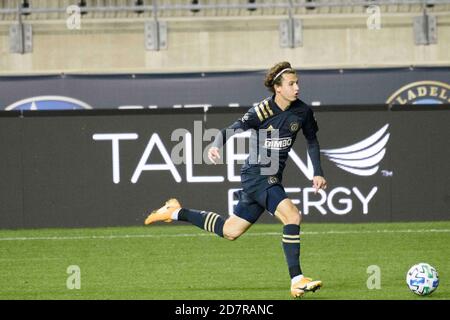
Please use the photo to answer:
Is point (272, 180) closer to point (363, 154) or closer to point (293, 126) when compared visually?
point (293, 126)

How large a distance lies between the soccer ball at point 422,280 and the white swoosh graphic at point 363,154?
21.8 ft

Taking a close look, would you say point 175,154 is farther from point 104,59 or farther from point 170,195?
point 104,59

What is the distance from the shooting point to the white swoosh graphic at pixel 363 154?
1692cm

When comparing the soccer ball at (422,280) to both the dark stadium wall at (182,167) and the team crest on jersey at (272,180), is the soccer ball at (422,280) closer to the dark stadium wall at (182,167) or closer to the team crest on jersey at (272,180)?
the team crest on jersey at (272,180)

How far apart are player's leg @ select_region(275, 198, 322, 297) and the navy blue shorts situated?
0.27 feet

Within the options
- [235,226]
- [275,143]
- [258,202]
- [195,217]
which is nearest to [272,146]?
[275,143]

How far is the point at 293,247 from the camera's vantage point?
10406 mm

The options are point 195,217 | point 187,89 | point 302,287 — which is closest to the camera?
point 302,287

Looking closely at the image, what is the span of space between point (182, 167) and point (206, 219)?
218 inches

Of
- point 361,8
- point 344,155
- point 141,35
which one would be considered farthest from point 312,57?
point 344,155

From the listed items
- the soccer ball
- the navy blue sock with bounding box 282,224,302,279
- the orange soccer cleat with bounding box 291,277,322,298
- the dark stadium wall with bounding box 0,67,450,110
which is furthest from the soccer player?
the dark stadium wall with bounding box 0,67,450,110

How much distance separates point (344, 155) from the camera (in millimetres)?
16969

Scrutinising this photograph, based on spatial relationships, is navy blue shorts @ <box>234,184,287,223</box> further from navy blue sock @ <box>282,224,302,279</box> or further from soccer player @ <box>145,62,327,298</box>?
navy blue sock @ <box>282,224,302,279</box>

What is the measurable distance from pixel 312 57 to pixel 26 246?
8647 mm
